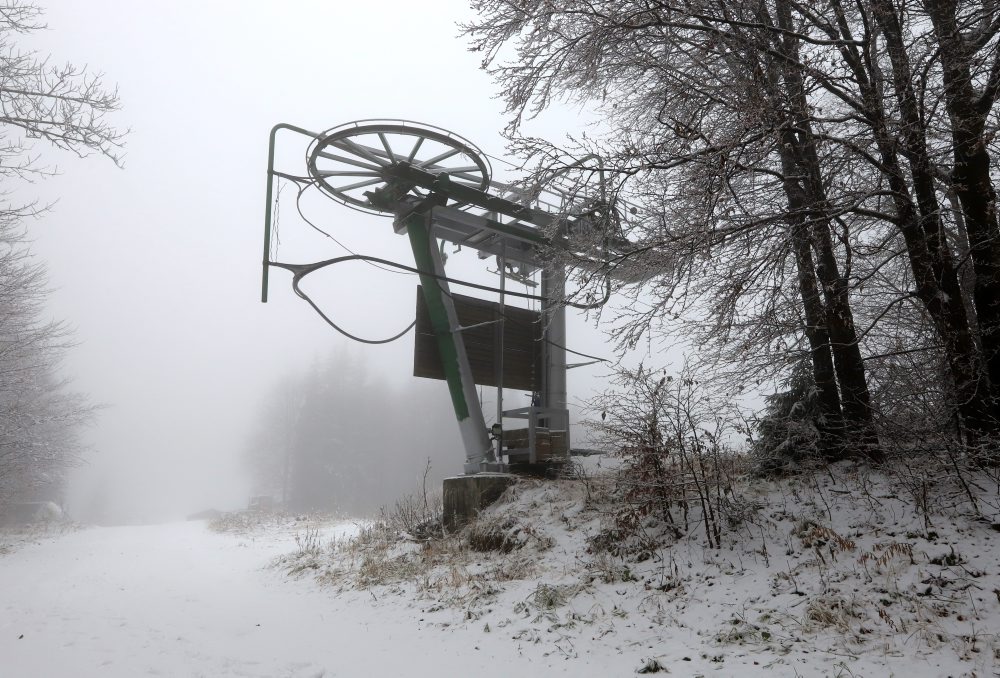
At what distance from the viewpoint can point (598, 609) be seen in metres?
5.32

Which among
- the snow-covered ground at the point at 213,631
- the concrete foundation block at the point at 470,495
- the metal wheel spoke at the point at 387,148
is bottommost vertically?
the snow-covered ground at the point at 213,631

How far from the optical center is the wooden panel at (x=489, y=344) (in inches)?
454

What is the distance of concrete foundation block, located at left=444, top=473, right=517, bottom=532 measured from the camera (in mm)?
10164

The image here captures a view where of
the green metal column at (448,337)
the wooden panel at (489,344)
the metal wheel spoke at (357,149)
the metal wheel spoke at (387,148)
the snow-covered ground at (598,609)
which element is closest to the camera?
the snow-covered ground at (598,609)

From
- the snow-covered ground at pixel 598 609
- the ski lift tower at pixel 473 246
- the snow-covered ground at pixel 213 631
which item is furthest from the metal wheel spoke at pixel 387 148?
the snow-covered ground at pixel 213 631

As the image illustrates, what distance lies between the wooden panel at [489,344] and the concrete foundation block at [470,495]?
6.98 feet

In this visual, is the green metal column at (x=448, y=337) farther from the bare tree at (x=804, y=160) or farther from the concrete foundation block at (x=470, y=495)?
the bare tree at (x=804, y=160)

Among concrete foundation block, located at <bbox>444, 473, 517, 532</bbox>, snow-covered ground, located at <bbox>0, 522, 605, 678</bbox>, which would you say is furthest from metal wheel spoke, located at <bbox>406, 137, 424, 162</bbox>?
snow-covered ground, located at <bbox>0, 522, 605, 678</bbox>

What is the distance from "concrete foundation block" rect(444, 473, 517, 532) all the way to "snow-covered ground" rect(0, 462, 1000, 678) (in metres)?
1.51

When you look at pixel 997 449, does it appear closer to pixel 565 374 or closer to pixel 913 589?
pixel 913 589

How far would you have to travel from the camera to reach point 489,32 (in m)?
6.45

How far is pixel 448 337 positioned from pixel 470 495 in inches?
117

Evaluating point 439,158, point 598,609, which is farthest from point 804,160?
point 439,158

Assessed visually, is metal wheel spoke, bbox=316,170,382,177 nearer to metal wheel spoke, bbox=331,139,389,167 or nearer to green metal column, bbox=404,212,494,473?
metal wheel spoke, bbox=331,139,389,167
